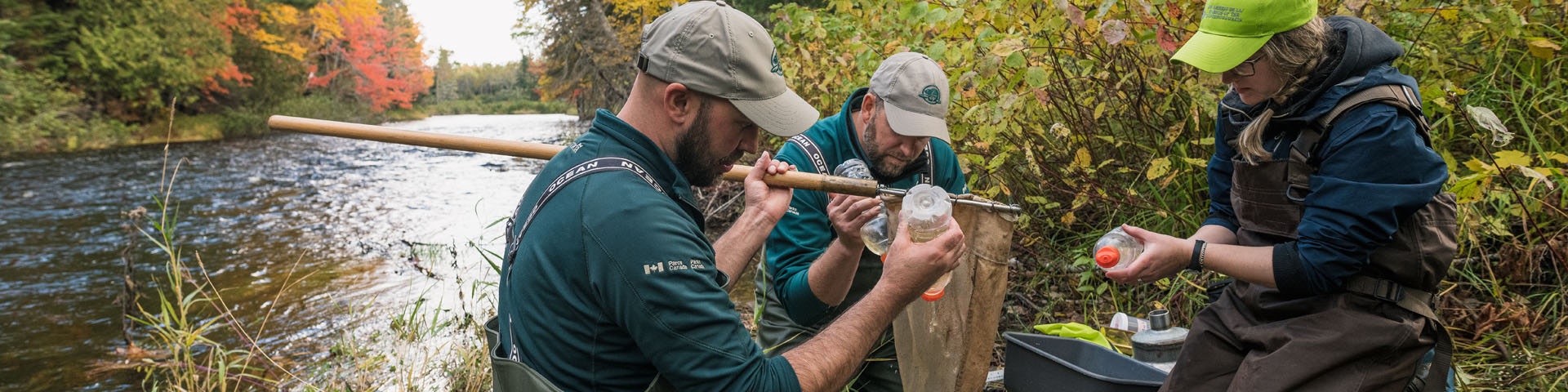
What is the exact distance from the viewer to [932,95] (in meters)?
2.86

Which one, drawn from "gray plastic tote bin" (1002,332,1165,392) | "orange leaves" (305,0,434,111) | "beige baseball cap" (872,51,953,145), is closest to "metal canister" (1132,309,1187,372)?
"gray plastic tote bin" (1002,332,1165,392)

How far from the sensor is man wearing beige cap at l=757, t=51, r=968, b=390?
268cm

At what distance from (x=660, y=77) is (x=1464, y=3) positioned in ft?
10.2

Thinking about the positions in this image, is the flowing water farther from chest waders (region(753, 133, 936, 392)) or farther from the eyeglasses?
the eyeglasses

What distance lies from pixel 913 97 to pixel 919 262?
1.02 meters

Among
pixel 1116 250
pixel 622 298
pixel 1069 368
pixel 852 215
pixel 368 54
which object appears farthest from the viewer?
pixel 368 54

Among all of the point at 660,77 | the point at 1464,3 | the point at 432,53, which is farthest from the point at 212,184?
the point at 432,53

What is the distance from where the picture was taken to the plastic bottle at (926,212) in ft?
6.73

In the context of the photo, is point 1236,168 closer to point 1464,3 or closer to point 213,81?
point 1464,3

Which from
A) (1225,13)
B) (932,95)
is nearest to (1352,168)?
(1225,13)

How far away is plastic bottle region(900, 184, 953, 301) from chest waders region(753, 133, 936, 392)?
64 centimetres

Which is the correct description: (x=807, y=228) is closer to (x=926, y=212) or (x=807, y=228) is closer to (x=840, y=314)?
(x=840, y=314)

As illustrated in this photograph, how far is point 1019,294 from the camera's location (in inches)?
182

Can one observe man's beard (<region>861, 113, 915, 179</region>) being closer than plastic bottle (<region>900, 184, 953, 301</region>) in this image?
No
